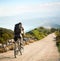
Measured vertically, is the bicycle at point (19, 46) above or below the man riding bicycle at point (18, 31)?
below

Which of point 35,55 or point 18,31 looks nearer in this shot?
point 18,31

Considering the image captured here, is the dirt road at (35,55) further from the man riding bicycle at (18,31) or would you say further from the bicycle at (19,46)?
the man riding bicycle at (18,31)

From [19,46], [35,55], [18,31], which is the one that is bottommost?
[35,55]

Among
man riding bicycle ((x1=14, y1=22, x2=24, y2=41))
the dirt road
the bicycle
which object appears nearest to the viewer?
the dirt road

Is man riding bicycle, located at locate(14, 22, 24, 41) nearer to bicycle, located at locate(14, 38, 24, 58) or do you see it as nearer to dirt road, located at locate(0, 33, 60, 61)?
bicycle, located at locate(14, 38, 24, 58)

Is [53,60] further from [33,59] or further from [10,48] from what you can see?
[10,48]

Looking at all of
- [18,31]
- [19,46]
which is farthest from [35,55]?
[18,31]

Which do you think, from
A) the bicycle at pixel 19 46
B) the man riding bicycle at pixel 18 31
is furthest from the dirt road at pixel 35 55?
the man riding bicycle at pixel 18 31

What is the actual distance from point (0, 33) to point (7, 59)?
12.3m

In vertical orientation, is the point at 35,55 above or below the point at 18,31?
below

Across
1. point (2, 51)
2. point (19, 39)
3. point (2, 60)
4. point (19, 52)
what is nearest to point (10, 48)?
point (2, 51)

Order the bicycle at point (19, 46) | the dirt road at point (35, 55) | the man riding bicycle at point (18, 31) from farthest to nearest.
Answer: the bicycle at point (19, 46), the man riding bicycle at point (18, 31), the dirt road at point (35, 55)

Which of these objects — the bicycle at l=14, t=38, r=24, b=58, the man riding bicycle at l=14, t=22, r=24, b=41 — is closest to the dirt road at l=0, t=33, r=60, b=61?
the bicycle at l=14, t=38, r=24, b=58

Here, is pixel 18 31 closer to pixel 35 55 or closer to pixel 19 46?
→ pixel 19 46
